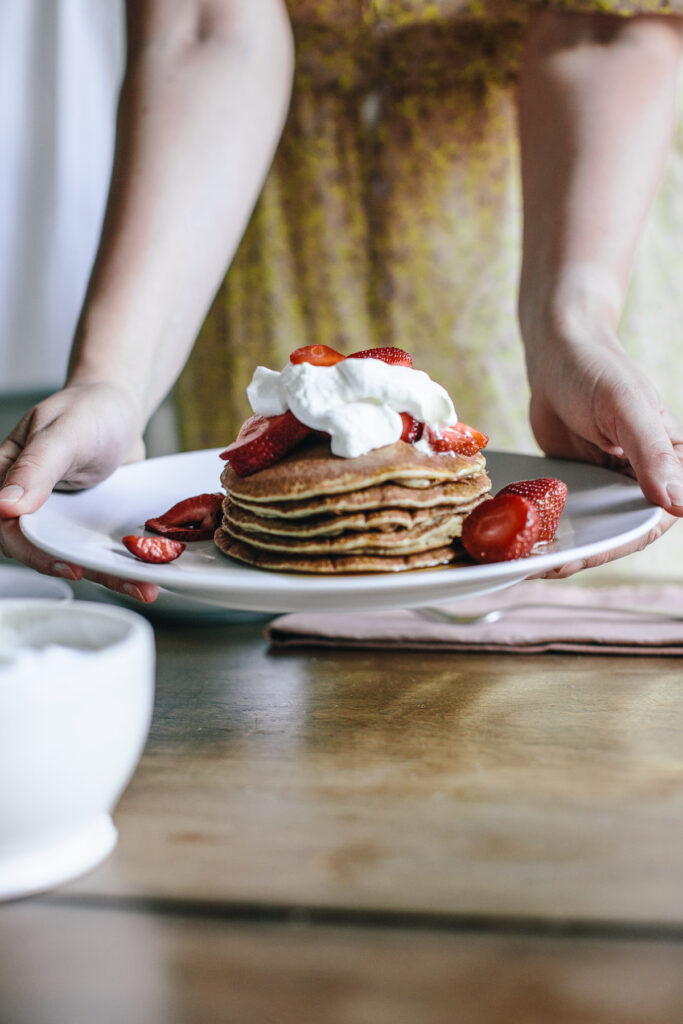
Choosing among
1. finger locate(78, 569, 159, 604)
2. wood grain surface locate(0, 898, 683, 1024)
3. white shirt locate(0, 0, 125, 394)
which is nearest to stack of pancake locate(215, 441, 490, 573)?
finger locate(78, 569, 159, 604)

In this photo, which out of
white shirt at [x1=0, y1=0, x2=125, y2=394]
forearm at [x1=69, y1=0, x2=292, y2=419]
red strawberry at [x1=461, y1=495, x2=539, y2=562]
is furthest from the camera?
white shirt at [x1=0, y1=0, x2=125, y2=394]

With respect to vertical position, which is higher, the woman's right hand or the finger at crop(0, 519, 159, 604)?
the woman's right hand

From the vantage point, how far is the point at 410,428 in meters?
1.25

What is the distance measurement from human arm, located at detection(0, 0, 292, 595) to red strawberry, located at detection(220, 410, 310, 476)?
246 millimetres

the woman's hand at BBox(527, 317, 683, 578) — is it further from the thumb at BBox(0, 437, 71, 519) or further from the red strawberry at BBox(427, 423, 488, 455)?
the thumb at BBox(0, 437, 71, 519)

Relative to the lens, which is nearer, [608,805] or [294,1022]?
[294,1022]

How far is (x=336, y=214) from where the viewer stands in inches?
90.1

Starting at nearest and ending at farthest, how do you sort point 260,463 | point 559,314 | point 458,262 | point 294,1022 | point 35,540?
point 294,1022
point 35,540
point 260,463
point 559,314
point 458,262

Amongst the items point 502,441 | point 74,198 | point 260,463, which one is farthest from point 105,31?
point 260,463

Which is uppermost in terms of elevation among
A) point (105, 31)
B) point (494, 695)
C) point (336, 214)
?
point (105, 31)

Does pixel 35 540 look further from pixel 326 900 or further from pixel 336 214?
pixel 336 214

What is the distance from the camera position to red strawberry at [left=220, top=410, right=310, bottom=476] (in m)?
1.24

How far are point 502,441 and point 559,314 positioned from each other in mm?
718

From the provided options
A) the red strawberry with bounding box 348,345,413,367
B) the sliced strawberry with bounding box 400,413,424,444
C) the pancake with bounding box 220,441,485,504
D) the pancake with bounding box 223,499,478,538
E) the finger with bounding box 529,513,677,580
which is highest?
the red strawberry with bounding box 348,345,413,367
